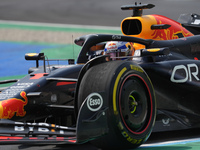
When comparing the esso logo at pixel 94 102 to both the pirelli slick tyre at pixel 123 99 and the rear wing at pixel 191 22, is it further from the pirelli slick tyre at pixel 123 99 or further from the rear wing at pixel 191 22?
the rear wing at pixel 191 22

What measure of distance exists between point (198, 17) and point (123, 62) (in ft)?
14.3

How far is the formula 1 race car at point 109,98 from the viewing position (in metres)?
4.10

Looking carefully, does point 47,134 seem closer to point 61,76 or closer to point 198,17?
point 61,76

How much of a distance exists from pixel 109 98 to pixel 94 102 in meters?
0.16

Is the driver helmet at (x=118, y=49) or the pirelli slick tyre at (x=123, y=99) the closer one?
the pirelli slick tyre at (x=123, y=99)

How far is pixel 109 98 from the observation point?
13.5ft

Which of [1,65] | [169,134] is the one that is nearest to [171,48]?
[169,134]

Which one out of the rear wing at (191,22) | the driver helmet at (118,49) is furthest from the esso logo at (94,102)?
the rear wing at (191,22)

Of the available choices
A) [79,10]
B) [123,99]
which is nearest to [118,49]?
[123,99]

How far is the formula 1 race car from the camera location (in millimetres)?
4102

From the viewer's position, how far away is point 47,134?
4.30 m

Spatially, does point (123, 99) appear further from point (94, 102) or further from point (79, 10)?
point (79, 10)

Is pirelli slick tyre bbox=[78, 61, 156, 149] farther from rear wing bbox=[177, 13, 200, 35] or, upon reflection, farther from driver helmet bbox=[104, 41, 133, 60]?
rear wing bbox=[177, 13, 200, 35]

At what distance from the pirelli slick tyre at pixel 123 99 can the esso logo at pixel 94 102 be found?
0.07 meters
